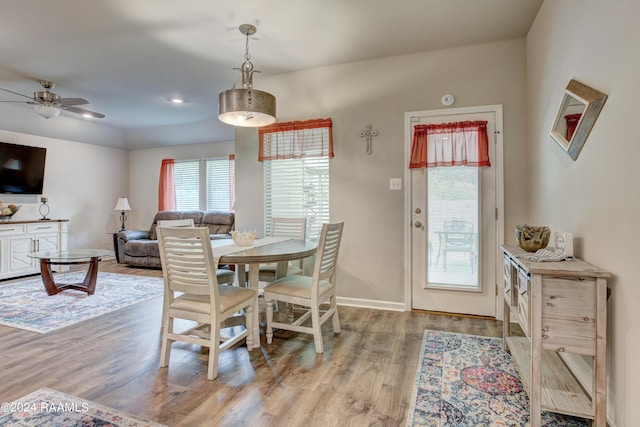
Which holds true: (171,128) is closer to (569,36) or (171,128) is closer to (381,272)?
(381,272)

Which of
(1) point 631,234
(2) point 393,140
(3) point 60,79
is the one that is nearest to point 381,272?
(2) point 393,140

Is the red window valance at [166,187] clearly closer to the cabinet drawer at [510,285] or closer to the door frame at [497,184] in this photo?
the door frame at [497,184]

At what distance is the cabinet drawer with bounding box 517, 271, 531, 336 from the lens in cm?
166

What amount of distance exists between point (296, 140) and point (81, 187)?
4.93 metres

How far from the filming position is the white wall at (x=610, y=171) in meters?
1.37

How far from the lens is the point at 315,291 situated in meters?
2.41

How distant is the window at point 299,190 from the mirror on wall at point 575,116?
217cm

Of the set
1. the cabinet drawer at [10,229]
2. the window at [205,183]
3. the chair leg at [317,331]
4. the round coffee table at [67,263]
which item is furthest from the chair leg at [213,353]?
the cabinet drawer at [10,229]

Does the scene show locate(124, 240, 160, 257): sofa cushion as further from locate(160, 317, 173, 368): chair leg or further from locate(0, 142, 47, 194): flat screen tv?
locate(160, 317, 173, 368): chair leg

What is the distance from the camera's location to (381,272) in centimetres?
348

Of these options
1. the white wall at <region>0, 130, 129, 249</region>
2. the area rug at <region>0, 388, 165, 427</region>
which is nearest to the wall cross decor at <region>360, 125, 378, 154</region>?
the area rug at <region>0, 388, 165, 427</region>

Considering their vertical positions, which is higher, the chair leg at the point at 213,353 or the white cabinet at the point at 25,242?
the white cabinet at the point at 25,242

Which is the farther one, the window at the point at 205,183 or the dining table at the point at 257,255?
the window at the point at 205,183

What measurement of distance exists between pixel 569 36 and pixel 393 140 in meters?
1.62
